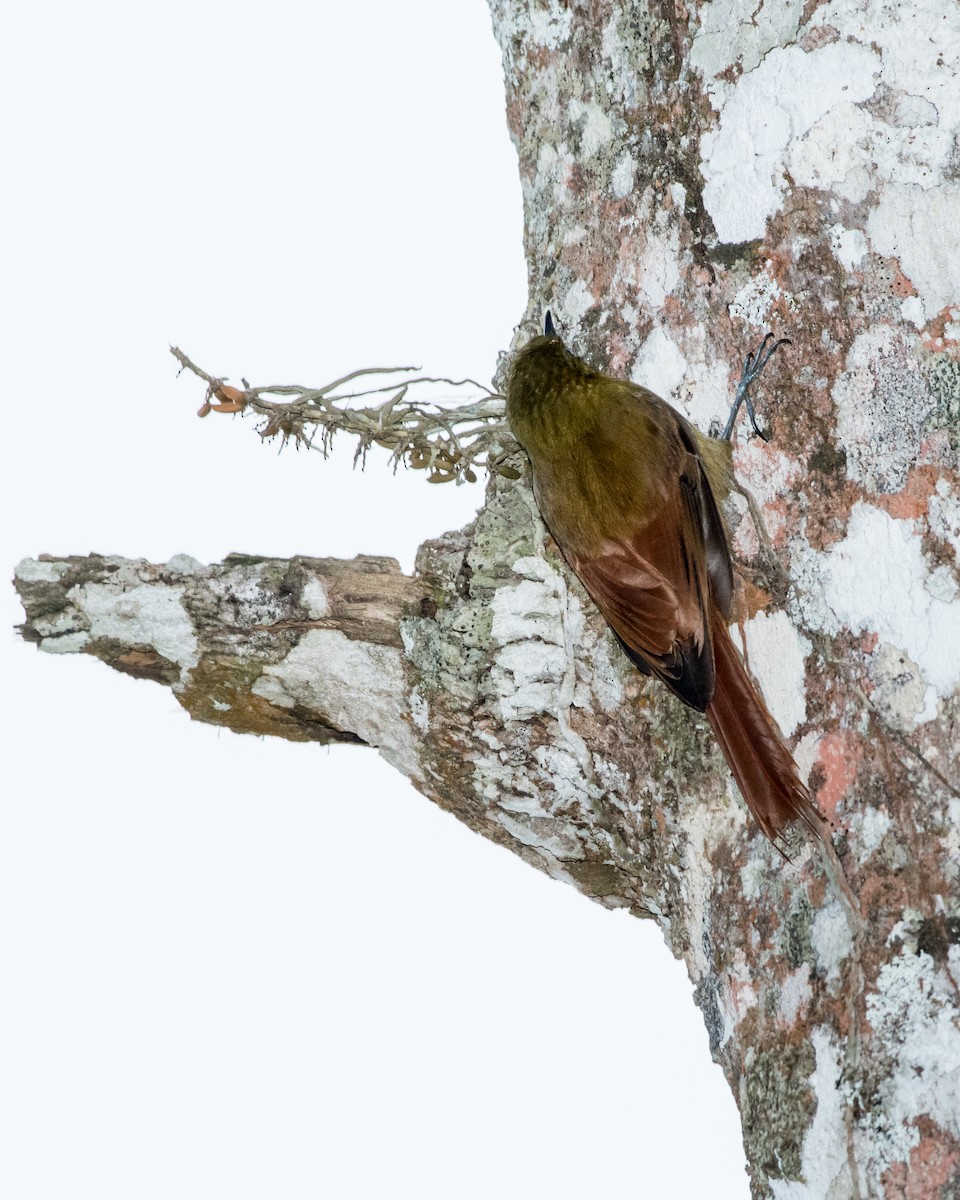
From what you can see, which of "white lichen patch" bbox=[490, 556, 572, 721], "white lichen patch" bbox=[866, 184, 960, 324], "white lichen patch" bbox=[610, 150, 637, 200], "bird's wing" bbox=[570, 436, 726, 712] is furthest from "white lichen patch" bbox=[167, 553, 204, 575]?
"white lichen patch" bbox=[866, 184, 960, 324]

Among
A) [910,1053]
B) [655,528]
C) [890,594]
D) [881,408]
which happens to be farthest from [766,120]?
[910,1053]

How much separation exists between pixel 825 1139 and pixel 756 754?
0.53 metres

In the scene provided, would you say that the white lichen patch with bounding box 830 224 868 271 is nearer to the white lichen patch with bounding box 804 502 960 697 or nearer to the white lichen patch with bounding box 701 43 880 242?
the white lichen patch with bounding box 701 43 880 242

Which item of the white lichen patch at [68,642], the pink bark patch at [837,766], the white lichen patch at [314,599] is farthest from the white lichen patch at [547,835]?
the white lichen patch at [68,642]

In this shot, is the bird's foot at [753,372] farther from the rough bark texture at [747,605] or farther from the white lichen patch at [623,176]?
the white lichen patch at [623,176]

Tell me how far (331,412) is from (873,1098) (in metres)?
1.90

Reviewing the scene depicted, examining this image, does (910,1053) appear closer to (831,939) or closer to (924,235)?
(831,939)

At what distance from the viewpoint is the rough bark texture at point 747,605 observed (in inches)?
74.7

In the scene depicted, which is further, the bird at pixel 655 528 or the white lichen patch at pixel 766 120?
the white lichen patch at pixel 766 120

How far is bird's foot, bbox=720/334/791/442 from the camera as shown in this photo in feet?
7.31

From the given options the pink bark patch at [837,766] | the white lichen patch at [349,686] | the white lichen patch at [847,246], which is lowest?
the pink bark patch at [837,766]

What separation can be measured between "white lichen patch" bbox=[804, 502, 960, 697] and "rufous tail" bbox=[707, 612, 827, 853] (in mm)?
174

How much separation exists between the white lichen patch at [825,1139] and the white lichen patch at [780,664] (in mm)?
448

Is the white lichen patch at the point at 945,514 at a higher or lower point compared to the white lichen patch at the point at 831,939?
higher
